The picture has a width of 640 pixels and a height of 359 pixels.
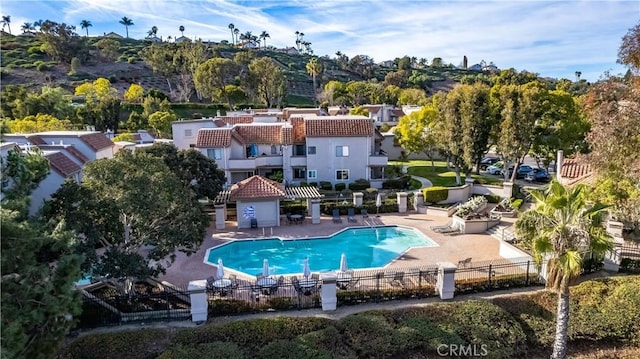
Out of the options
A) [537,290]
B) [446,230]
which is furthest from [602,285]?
[446,230]

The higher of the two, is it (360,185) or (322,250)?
(360,185)

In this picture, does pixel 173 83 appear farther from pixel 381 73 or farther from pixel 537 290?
pixel 537 290

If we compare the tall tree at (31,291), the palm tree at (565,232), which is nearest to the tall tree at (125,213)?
the tall tree at (31,291)

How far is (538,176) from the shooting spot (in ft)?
143

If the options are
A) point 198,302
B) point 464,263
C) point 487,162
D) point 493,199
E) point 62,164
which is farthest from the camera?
point 487,162

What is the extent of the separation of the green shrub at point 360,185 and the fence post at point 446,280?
2125cm

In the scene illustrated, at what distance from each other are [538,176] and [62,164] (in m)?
42.1

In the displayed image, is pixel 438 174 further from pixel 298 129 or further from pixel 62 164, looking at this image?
pixel 62 164

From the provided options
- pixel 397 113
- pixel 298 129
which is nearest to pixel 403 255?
pixel 298 129

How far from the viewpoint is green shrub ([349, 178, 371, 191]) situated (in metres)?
39.2

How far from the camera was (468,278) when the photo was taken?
64.6ft

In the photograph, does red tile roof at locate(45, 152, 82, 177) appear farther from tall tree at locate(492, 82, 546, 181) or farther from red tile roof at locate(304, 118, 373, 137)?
tall tree at locate(492, 82, 546, 181)

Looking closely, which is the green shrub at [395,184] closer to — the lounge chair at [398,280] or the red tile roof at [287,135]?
the red tile roof at [287,135]

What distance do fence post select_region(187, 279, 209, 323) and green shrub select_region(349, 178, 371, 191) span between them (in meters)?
24.1
